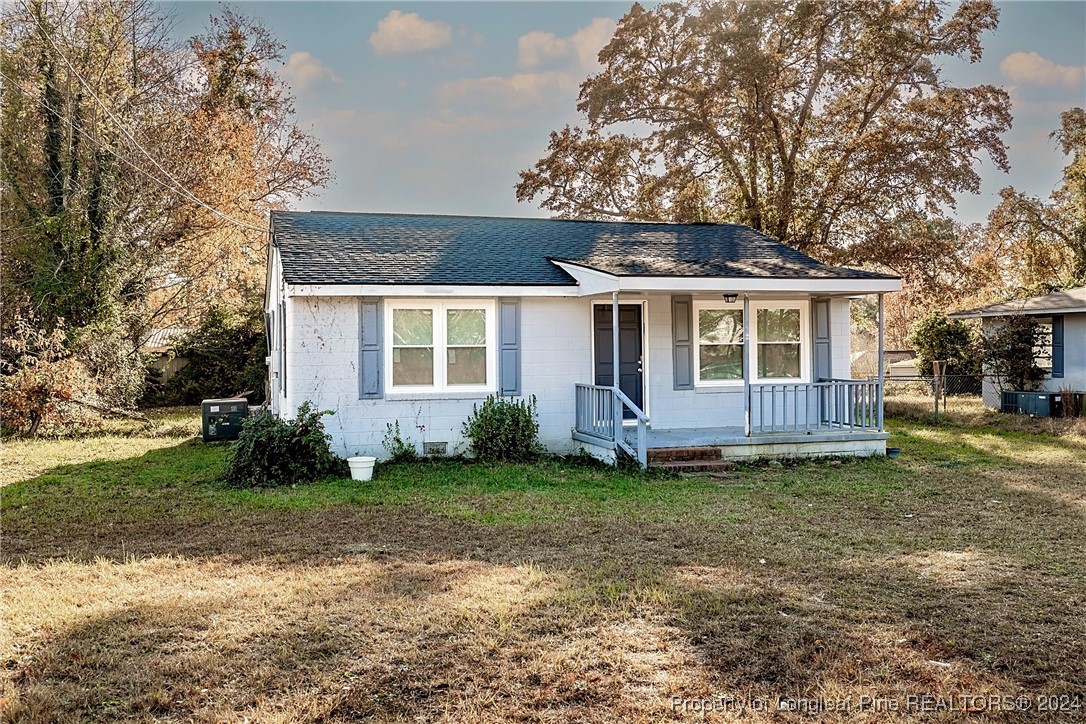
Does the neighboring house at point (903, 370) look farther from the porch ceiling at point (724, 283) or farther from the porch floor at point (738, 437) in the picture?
the porch ceiling at point (724, 283)

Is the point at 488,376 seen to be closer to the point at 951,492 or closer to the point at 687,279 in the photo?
the point at 687,279

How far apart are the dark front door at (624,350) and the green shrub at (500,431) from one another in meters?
1.56

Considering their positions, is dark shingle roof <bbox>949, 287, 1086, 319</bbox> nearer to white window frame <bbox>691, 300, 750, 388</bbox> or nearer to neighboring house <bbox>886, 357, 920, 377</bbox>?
neighboring house <bbox>886, 357, 920, 377</bbox>

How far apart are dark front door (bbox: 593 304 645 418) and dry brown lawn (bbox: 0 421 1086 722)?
3.40 m

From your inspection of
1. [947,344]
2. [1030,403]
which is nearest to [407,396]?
[1030,403]

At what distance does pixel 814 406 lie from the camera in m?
12.6

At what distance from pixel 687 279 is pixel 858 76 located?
47.0 ft

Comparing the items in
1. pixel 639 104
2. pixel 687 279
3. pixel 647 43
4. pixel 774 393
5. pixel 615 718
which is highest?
pixel 647 43

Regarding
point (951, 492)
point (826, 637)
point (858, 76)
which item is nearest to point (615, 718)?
point (826, 637)

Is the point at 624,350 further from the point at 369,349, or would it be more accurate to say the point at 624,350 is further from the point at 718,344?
the point at 369,349

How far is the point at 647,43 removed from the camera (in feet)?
73.5

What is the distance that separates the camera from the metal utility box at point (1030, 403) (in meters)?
16.7

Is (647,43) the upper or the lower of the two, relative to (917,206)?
upper

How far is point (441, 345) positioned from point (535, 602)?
6819mm
